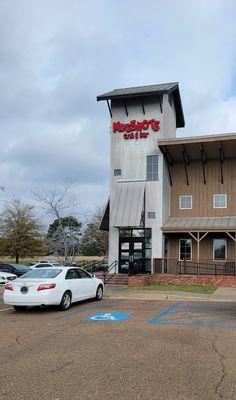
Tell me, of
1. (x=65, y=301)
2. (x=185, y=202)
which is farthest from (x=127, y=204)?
(x=65, y=301)

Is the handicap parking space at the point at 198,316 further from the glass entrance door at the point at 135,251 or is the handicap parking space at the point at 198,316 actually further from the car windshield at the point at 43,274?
the glass entrance door at the point at 135,251

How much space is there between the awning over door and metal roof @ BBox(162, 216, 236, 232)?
204 cm

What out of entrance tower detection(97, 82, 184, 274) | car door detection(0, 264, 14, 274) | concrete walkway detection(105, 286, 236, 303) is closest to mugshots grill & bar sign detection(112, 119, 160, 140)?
entrance tower detection(97, 82, 184, 274)

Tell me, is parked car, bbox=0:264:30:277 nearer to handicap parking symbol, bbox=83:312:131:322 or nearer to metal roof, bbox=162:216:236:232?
metal roof, bbox=162:216:236:232

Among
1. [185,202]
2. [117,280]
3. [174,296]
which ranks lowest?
[174,296]

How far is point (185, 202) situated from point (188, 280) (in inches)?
264

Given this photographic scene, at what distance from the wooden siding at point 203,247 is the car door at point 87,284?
14624mm

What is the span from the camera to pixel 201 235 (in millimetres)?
29406

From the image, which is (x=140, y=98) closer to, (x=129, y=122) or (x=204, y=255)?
(x=129, y=122)

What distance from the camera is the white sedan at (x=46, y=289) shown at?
13.2 m

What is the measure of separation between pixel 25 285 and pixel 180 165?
19.9 metres

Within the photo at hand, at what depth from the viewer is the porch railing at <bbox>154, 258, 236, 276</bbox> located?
28.1 meters

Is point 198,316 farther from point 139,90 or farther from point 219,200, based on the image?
point 139,90

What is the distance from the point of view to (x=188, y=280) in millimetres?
26047
